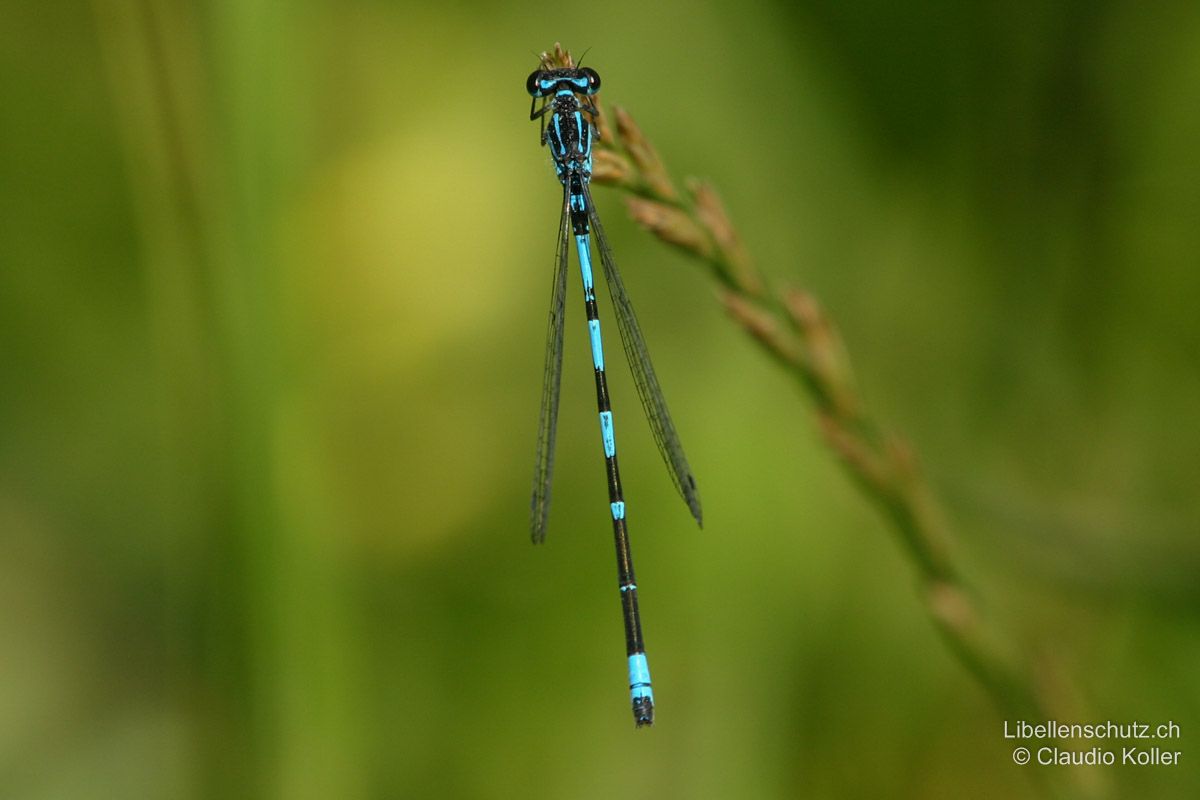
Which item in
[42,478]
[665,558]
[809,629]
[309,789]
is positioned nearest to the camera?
[309,789]

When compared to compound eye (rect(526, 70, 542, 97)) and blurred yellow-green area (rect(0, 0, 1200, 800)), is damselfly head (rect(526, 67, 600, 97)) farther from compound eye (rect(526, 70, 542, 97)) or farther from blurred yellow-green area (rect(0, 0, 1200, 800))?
blurred yellow-green area (rect(0, 0, 1200, 800))

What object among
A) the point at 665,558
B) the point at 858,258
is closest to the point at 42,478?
the point at 665,558

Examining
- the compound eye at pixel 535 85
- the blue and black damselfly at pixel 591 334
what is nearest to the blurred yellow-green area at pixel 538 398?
the blue and black damselfly at pixel 591 334

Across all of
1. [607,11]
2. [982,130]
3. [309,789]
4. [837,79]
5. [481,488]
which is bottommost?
[309,789]

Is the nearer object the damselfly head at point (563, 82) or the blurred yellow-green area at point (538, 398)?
the blurred yellow-green area at point (538, 398)

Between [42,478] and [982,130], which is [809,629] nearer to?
[982,130]

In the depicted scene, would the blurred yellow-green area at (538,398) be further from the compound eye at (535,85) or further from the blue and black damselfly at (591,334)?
the compound eye at (535,85)

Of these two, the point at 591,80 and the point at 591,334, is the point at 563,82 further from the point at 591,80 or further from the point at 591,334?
the point at 591,334
